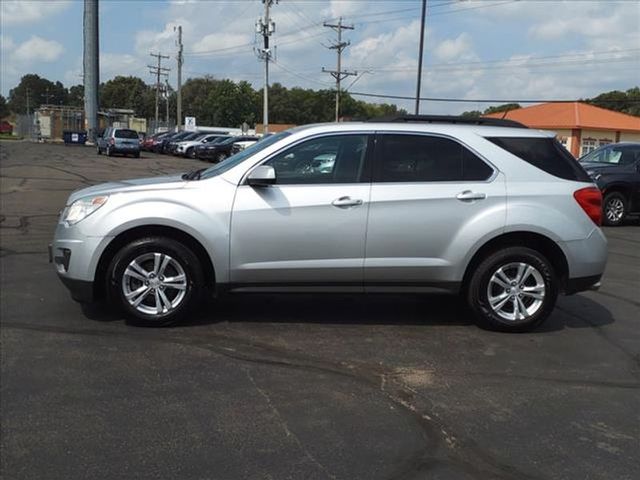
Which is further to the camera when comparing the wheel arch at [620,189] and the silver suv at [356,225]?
the wheel arch at [620,189]

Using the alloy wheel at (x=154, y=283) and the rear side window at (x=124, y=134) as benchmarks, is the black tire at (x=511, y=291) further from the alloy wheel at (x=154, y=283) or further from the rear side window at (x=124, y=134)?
the rear side window at (x=124, y=134)

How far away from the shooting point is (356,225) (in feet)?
18.3

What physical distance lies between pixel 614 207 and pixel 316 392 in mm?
12311

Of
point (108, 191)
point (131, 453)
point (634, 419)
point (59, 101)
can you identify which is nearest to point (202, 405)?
point (131, 453)

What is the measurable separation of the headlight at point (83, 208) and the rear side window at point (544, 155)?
346cm

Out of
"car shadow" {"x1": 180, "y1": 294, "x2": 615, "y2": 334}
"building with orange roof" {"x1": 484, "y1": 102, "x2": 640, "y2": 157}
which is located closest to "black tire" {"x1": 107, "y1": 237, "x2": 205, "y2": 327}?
"car shadow" {"x1": 180, "y1": 294, "x2": 615, "y2": 334}

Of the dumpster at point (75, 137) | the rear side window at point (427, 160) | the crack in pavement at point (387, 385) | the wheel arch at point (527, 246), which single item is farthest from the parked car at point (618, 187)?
the dumpster at point (75, 137)

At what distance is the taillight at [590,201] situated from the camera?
581 centimetres

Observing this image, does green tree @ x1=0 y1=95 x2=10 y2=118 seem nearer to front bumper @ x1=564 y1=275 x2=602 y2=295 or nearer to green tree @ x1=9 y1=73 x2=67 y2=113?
green tree @ x1=9 y1=73 x2=67 y2=113

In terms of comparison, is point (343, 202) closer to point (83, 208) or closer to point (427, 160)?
point (427, 160)

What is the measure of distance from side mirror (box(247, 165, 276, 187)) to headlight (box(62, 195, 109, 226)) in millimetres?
1247

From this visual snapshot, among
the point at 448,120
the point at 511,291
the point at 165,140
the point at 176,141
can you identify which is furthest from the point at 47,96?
the point at 511,291

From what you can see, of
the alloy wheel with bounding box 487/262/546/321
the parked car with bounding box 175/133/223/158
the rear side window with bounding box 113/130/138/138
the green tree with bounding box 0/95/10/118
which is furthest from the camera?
the green tree with bounding box 0/95/10/118

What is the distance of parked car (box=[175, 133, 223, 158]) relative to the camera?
140 ft
